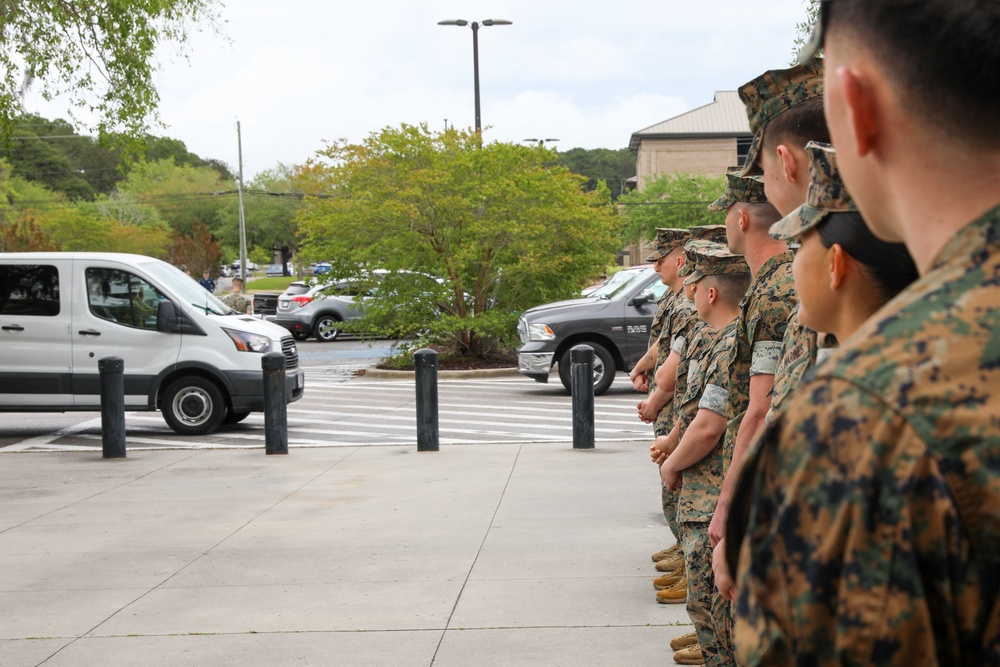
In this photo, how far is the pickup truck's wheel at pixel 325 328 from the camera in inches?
1217

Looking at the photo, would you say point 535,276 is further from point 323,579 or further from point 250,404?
point 323,579

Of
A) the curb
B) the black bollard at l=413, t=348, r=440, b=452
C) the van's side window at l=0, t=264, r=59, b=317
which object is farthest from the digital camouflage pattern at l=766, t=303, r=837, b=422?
the curb

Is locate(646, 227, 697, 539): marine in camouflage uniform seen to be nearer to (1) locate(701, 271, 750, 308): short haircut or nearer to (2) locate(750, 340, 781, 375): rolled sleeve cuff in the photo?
(1) locate(701, 271, 750, 308): short haircut

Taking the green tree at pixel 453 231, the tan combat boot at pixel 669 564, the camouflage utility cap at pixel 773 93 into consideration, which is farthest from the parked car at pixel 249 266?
the camouflage utility cap at pixel 773 93

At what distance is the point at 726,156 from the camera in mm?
76812

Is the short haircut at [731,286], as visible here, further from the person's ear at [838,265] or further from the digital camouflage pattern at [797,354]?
the person's ear at [838,265]

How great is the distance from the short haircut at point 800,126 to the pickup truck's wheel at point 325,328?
27.7 m

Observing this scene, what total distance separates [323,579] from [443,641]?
140 cm

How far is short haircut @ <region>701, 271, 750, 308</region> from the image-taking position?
4.52m

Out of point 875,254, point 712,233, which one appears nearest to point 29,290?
point 712,233

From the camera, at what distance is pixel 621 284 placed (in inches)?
698

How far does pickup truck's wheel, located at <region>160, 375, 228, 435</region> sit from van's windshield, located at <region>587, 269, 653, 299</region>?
20.5ft

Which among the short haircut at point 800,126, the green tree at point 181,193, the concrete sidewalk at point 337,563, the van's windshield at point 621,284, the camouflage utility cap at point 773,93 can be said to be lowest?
the concrete sidewalk at point 337,563

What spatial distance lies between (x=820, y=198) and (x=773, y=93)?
55.6 inches
